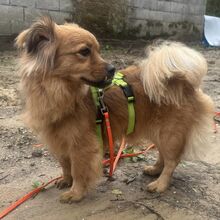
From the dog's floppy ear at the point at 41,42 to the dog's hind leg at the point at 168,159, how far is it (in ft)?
4.18

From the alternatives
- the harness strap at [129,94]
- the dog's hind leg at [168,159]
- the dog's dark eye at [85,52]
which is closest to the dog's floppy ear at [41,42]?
the dog's dark eye at [85,52]

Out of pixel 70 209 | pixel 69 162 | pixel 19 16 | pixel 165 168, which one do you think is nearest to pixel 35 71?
pixel 69 162

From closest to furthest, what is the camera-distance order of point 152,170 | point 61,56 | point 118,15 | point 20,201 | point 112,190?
1. point 61,56
2. point 20,201
3. point 112,190
4. point 152,170
5. point 118,15

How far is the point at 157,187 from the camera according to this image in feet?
11.7

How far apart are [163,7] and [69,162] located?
873 centimetres

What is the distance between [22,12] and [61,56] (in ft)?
19.4

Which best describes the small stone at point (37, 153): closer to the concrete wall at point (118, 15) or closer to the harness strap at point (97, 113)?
the harness strap at point (97, 113)

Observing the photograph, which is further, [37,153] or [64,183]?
[37,153]

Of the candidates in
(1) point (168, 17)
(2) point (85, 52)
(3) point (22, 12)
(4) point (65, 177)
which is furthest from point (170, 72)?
(1) point (168, 17)

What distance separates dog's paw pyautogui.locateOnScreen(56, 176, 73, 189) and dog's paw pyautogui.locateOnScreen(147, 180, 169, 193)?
0.71 meters

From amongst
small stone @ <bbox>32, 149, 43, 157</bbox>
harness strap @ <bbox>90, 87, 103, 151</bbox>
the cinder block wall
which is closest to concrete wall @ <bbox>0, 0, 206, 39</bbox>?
the cinder block wall

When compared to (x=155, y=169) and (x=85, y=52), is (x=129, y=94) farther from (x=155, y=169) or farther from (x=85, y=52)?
(x=155, y=169)

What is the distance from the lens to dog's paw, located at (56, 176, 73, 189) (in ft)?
11.8

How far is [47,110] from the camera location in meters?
3.09
